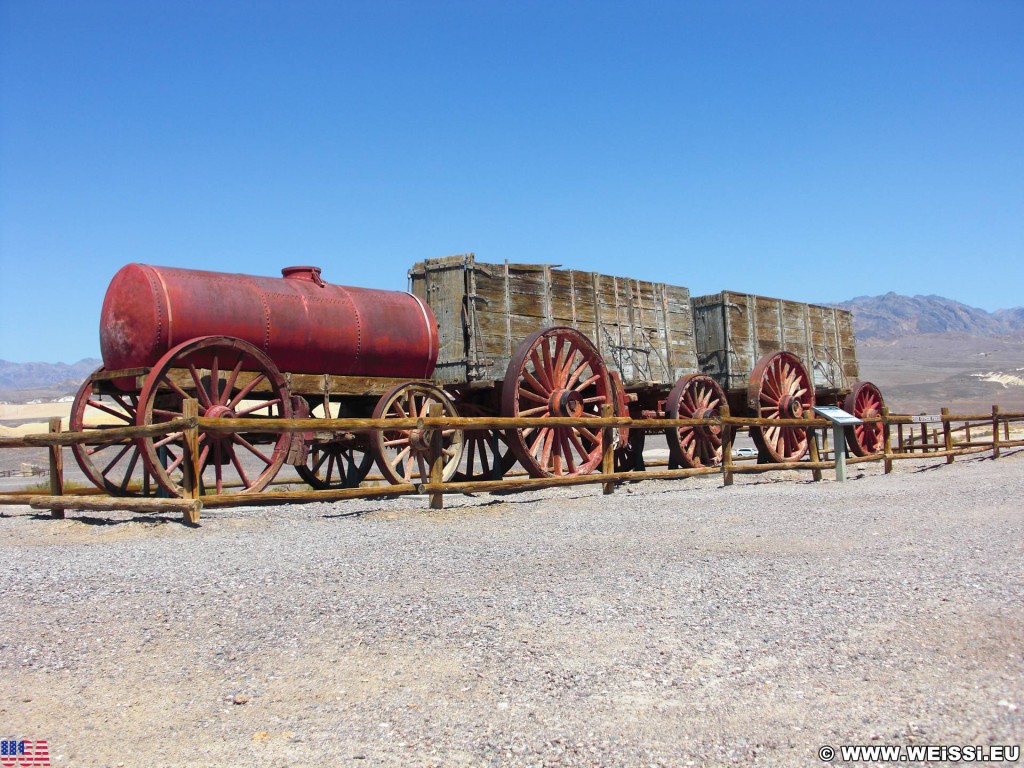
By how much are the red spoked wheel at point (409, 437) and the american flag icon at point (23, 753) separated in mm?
7300

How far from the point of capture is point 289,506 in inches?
382

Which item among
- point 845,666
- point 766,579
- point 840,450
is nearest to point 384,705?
point 845,666

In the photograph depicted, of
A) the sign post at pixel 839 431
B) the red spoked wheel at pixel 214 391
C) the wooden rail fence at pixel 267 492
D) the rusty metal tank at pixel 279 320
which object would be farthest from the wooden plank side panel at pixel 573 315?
the red spoked wheel at pixel 214 391

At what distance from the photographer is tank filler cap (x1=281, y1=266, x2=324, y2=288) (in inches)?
451

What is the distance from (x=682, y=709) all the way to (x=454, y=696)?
91 centimetres

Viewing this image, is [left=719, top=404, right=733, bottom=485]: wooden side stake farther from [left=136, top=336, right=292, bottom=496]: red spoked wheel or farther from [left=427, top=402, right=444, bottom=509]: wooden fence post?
[left=136, top=336, right=292, bottom=496]: red spoked wheel

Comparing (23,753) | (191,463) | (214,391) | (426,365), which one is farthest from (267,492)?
(23,753)

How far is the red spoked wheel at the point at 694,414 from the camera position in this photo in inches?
587

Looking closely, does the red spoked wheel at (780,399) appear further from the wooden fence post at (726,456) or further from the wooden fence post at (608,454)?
the wooden fence post at (608,454)

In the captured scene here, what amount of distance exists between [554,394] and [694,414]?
3870 millimetres

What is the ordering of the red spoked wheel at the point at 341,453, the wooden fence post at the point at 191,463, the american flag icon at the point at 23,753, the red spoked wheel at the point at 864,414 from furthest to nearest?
the red spoked wheel at the point at 864,414 < the red spoked wheel at the point at 341,453 < the wooden fence post at the point at 191,463 < the american flag icon at the point at 23,753

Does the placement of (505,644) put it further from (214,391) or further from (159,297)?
(159,297)

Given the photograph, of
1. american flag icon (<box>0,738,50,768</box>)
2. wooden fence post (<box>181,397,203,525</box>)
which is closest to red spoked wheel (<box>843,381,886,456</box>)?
wooden fence post (<box>181,397,203,525</box>)

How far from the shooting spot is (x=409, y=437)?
11422mm
